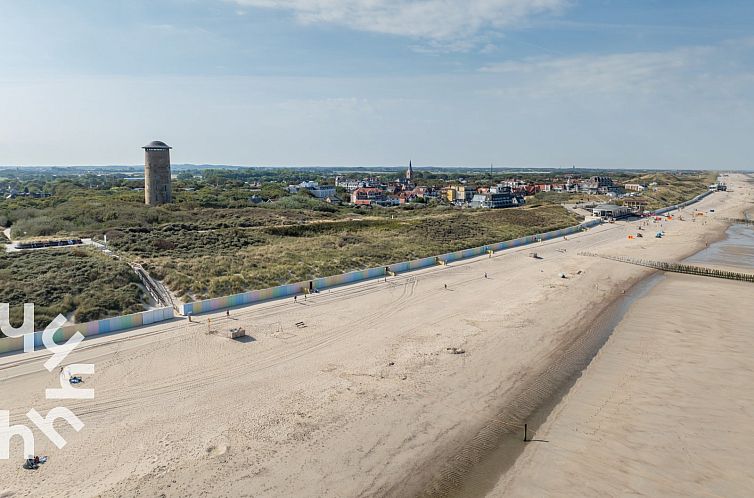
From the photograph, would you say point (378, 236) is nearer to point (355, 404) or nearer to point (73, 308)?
point (73, 308)

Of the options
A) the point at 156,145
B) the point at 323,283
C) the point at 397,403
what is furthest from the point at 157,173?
the point at 397,403

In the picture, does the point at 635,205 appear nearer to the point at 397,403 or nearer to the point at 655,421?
the point at 655,421

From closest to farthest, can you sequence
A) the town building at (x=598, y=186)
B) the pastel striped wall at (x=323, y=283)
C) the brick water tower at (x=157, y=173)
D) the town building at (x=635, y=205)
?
the pastel striped wall at (x=323, y=283), the brick water tower at (x=157, y=173), the town building at (x=635, y=205), the town building at (x=598, y=186)

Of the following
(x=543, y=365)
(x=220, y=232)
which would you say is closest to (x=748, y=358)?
(x=543, y=365)

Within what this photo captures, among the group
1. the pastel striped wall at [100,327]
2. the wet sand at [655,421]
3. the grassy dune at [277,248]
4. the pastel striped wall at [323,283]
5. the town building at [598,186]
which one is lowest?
the wet sand at [655,421]

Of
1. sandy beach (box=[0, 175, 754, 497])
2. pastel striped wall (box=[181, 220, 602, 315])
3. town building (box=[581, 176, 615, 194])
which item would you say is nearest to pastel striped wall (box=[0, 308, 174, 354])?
sandy beach (box=[0, 175, 754, 497])

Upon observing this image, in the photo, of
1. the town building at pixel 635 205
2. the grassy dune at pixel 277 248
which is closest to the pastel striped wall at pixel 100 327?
the grassy dune at pixel 277 248

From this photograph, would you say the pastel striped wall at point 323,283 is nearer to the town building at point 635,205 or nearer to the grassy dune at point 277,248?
the grassy dune at point 277,248
